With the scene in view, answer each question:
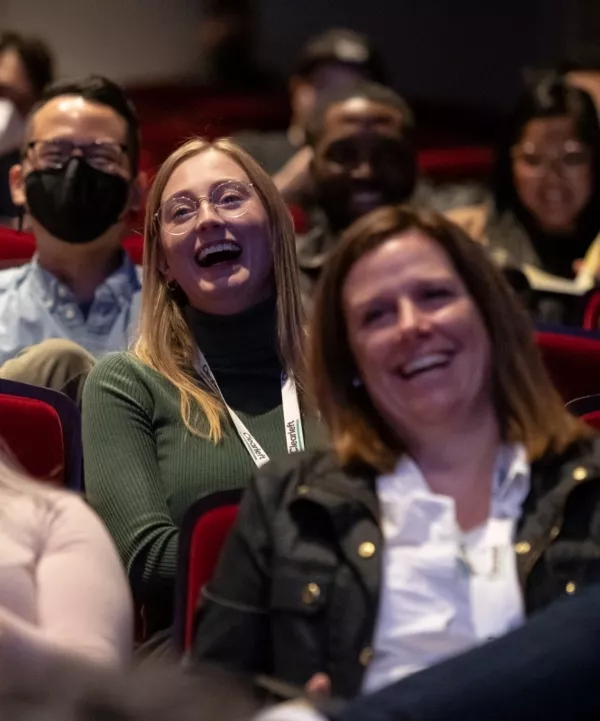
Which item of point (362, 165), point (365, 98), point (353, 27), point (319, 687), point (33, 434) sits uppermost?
point (353, 27)

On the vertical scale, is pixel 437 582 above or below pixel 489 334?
below

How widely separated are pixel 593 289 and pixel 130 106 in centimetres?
87

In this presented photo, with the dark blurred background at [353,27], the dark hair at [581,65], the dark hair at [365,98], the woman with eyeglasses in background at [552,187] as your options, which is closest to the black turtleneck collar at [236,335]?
the dark hair at [365,98]

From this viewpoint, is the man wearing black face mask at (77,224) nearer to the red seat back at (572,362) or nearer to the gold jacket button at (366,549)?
the red seat back at (572,362)

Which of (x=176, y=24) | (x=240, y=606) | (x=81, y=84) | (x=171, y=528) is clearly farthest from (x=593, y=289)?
(x=176, y=24)

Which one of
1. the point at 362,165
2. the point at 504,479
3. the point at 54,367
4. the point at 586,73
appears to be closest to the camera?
the point at 504,479

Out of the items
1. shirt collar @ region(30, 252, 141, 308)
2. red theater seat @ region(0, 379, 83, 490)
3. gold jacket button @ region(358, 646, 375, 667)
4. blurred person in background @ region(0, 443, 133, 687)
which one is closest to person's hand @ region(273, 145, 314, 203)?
shirt collar @ region(30, 252, 141, 308)

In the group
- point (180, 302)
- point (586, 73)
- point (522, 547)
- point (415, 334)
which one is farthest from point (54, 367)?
point (586, 73)

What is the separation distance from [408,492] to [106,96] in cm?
111

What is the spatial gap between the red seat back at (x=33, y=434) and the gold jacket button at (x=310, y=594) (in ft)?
1.46

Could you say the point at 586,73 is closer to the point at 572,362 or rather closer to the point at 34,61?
the point at 34,61

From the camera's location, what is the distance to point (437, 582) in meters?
1.08

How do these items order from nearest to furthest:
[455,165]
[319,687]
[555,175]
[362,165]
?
1. [319,687]
2. [362,165]
3. [555,175]
4. [455,165]

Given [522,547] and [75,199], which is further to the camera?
[75,199]
